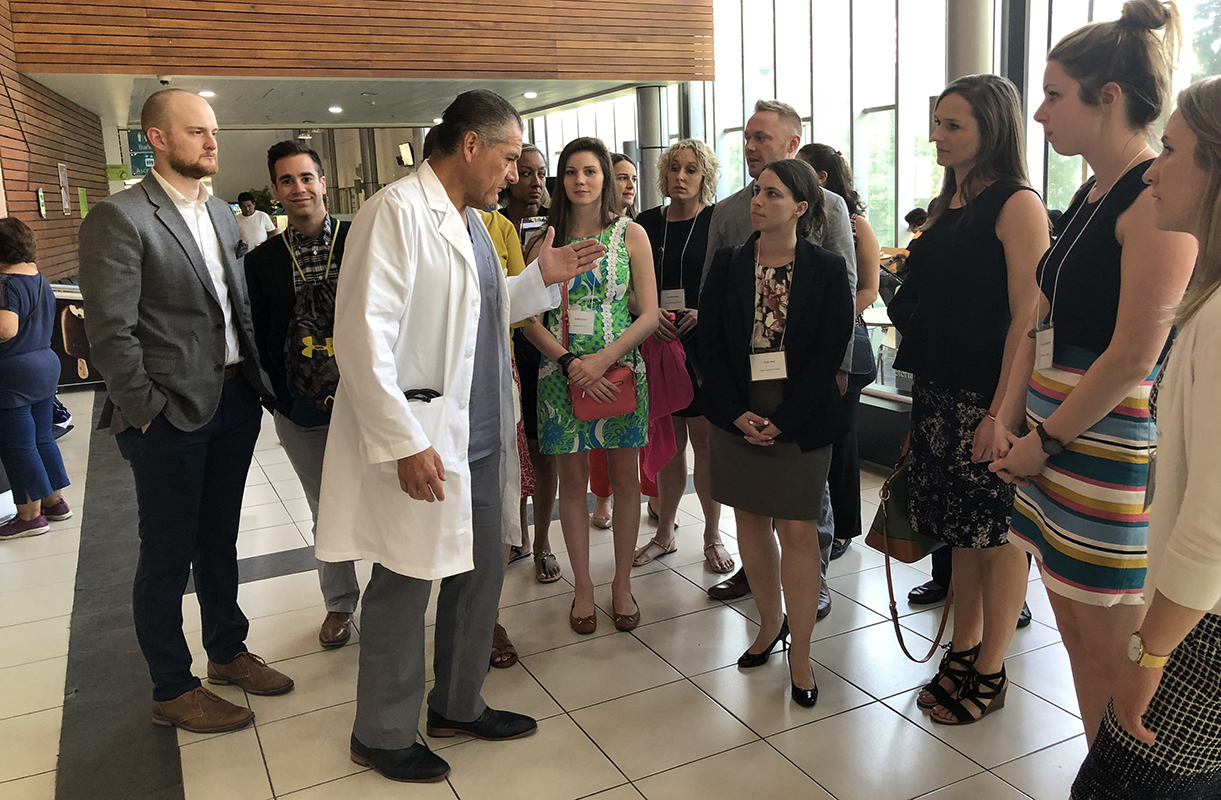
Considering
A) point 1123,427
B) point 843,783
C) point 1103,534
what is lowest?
point 843,783

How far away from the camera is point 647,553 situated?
13.1 feet

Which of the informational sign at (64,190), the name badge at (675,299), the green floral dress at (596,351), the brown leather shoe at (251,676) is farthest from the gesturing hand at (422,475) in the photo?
the informational sign at (64,190)

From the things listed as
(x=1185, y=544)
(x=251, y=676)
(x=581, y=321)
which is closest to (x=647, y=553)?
(x=581, y=321)

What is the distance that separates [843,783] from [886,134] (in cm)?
937

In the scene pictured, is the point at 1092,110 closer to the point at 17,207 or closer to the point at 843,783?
the point at 843,783

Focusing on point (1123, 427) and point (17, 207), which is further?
point (17, 207)

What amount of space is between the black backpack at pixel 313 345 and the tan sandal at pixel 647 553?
1.62 metres

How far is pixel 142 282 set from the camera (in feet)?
8.02

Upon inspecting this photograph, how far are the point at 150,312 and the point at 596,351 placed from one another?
1.42 metres

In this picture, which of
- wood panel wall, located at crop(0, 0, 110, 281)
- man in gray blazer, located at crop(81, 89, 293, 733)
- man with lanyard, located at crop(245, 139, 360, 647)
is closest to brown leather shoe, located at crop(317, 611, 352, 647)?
man in gray blazer, located at crop(81, 89, 293, 733)

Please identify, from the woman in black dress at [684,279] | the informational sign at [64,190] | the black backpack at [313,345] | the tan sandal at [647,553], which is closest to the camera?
the black backpack at [313,345]

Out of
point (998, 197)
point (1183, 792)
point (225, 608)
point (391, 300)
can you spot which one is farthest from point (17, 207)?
point (1183, 792)

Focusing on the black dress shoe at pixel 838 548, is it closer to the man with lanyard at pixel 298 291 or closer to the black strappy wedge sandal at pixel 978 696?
the black strappy wedge sandal at pixel 978 696

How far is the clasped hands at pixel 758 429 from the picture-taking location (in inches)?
104
